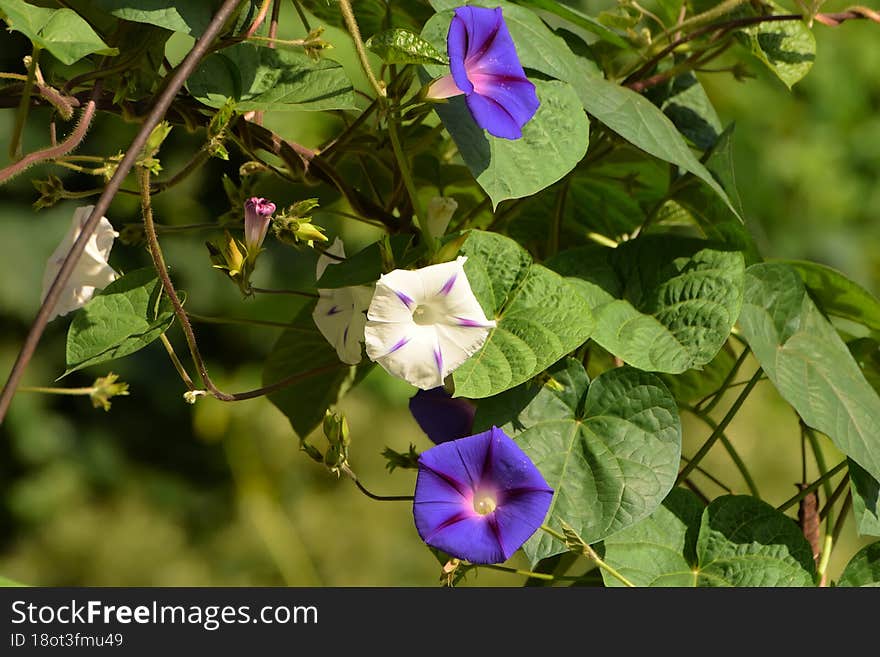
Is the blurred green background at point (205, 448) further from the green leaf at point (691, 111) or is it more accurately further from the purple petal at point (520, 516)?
the purple petal at point (520, 516)

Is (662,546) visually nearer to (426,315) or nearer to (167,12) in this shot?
(426,315)

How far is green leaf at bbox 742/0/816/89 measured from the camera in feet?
2.26

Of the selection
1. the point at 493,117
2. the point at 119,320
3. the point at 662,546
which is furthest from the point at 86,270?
the point at 662,546

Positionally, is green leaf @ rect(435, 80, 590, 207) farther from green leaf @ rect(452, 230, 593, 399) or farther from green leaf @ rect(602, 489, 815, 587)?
green leaf @ rect(602, 489, 815, 587)

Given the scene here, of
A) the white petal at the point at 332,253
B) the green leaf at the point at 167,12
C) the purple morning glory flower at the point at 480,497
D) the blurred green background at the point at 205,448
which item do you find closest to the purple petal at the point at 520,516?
the purple morning glory flower at the point at 480,497

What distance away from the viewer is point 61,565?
1932 millimetres

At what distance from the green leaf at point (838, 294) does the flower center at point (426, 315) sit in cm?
30

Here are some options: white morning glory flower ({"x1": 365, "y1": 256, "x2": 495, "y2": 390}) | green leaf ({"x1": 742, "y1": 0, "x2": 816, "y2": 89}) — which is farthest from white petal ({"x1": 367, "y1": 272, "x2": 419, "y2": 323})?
green leaf ({"x1": 742, "y1": 0, "x2": 816, "y2": 89})

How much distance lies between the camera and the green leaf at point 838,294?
0.70 meters

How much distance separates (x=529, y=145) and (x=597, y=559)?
23cm

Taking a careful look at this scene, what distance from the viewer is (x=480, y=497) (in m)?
0.54

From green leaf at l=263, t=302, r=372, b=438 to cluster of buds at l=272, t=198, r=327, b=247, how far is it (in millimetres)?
211
